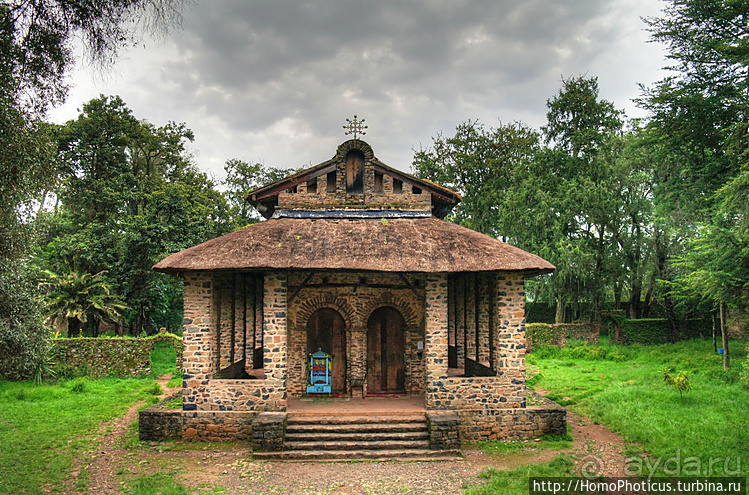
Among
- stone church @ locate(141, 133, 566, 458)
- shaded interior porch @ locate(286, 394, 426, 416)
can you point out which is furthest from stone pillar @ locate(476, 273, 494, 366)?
shaded interior porch @ locate(286, 394, 426, 416)

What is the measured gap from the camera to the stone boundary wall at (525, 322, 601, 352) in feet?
77.1

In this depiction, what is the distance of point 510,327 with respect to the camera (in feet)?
35.7

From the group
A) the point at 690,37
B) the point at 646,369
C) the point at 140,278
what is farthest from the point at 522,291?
the point at 140,278

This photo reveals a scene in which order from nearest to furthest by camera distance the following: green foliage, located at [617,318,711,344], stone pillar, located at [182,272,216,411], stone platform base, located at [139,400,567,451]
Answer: stone platform base, located at [139,400,567,451], stone pillar, located at [182,272,216,411], green foliage, located at [617,318,711,344]

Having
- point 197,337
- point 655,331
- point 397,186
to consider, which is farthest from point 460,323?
point 655,331

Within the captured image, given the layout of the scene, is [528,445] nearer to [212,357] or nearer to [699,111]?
[212,357]

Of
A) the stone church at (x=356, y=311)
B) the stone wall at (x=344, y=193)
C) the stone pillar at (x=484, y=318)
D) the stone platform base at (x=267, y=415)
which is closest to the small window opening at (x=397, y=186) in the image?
the stone church at (x=356, y=311)

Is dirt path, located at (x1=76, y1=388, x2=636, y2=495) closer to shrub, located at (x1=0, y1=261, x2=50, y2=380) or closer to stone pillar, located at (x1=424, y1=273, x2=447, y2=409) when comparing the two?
stone pillar, located at (x1=424, y1=273, x2=447, y2=409)

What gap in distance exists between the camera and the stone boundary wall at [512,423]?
34.0 ft

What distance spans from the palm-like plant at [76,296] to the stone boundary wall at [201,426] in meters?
11.4

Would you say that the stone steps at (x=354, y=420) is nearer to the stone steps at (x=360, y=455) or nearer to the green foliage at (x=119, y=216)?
the stone steps at (x=360, y=455)

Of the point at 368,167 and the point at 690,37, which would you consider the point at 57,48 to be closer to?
the point at 368,167

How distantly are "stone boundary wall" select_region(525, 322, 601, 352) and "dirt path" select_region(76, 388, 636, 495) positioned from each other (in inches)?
532

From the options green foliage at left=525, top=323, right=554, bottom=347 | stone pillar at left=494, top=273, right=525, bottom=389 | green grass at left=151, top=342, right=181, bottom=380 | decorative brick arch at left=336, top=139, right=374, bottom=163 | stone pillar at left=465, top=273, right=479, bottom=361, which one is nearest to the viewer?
stone pillar at left=494, top=273, right=525, bottom=389
